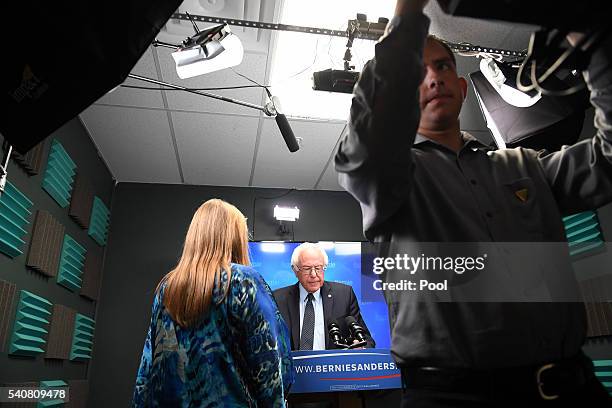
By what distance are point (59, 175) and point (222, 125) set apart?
4.54 feet

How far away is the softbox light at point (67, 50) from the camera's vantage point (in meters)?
0.85

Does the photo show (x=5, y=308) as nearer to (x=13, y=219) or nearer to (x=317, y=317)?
(x=13, y=219)

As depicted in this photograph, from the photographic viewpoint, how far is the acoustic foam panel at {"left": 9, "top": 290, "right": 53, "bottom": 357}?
9.01 feet

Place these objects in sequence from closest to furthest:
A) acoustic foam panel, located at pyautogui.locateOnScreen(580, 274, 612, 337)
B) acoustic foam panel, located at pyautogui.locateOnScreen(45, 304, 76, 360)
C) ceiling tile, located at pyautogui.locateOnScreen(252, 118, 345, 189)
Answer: acoustic foam panel, located at pyautogui.locateOnScreen(580, 274, 612, 337)
acoustic foam panel, located at pyautogui.locateOnScreen(45, 304, 76, 360)
ceiling tile, located at pyautogui.locateOnScreen(252, 118, 345, 189)

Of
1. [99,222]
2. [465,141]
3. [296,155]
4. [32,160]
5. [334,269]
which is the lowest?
[465,141]

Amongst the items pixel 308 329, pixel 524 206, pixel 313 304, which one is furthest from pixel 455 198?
pixel 313 304

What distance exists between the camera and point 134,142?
4.02 metres

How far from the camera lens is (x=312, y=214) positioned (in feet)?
17.4

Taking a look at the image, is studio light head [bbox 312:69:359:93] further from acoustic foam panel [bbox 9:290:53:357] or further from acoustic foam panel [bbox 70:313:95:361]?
acoustic foam panel [bbox 70:313:95:361]

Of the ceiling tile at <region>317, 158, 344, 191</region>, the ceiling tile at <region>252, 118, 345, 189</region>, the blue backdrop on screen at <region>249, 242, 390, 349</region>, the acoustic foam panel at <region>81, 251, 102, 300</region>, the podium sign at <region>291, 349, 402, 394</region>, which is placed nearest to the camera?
the podium sign at <region>291, 349, 402, 394</region>

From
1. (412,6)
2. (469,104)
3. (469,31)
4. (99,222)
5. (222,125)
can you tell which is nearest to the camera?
(412,6)

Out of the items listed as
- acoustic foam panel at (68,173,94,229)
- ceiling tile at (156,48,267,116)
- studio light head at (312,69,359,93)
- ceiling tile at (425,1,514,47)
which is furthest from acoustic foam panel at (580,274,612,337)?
acoustic foam panel at (68,173,94,229)

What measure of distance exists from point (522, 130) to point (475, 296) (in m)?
1.86

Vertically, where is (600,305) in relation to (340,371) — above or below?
above
